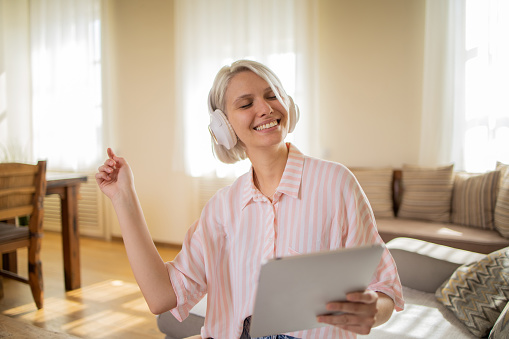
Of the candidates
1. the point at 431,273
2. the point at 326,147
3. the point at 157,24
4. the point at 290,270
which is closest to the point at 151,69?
the point at 157,24

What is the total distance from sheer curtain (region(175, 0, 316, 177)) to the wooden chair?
1.78 m

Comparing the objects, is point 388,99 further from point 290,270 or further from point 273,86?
point 290,270

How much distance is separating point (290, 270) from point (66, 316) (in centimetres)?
260

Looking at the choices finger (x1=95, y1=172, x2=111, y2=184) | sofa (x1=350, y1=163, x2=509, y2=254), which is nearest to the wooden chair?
finger (x1=95, y1=172, x2=111, y2=184)

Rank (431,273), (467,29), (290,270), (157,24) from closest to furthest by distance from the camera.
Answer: (290,270), (431,273), (467,29), (157,24)

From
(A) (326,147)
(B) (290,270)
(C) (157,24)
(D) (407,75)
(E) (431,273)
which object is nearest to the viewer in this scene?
(B) (290,270)

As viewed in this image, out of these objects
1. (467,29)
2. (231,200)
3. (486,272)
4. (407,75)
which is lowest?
(486,272)

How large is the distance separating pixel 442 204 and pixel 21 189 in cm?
308

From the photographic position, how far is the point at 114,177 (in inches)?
43.6

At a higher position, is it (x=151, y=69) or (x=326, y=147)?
(x=151, y=69)

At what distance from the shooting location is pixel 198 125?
4.42m

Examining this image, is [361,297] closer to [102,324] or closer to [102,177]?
[102,177]

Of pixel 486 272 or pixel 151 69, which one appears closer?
pixel 486 272

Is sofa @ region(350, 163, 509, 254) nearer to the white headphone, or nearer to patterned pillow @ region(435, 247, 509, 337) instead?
patterned pillow @ region(435, 247, 509, 337)
